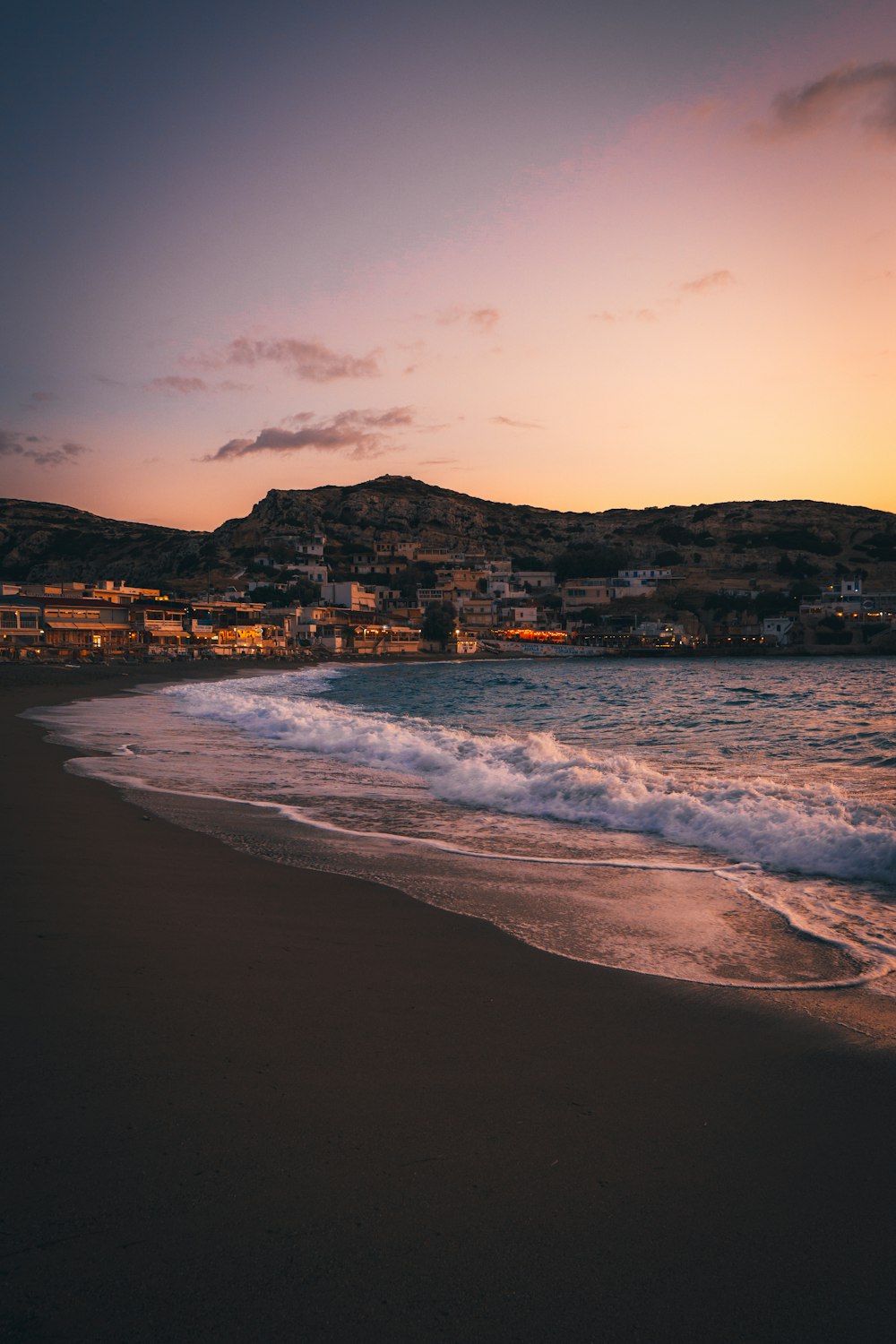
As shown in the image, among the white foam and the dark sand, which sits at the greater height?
the dark sand

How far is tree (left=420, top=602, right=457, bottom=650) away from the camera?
444ft

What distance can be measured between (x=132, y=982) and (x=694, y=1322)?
11.4ft

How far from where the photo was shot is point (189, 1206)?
266 cm

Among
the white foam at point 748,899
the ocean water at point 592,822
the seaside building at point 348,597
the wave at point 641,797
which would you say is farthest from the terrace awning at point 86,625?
the white foam at point 748,899

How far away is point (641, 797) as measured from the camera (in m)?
11.3

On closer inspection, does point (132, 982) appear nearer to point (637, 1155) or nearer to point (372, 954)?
point (372, 954)

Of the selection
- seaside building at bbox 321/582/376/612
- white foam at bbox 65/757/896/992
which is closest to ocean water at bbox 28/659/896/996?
white foam at bbox 65/757/896/992

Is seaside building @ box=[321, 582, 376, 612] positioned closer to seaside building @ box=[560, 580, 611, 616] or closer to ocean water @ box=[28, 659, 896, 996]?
seaside building @ box=[560, 580, 611, 616]

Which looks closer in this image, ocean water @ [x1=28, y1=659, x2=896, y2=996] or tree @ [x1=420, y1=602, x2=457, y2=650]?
ocean water @ [x1=28, y1=659, x2=896, y2=996]

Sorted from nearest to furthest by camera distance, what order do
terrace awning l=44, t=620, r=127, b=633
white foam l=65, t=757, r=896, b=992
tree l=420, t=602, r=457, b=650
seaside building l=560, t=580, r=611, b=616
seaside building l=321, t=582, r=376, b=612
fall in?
white foam l=65, t=757, r=896, b=992
terrace awning l=44, t=620, r=127, b=633
tree l=420, t=602, r=457, b=650
seaside building l=321, t=582, r=376, b=612
seaside building l=560, t=580, r=611, b=616

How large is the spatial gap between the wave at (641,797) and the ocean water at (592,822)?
42 millimetres

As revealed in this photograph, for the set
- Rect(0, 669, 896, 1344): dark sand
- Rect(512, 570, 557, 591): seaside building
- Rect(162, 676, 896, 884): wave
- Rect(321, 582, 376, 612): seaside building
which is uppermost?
Rect(512, 570, 557, 591): seaside building

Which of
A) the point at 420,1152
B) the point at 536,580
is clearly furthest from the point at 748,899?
the point at 536,580

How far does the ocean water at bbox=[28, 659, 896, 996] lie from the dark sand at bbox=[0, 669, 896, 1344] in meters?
1.25
